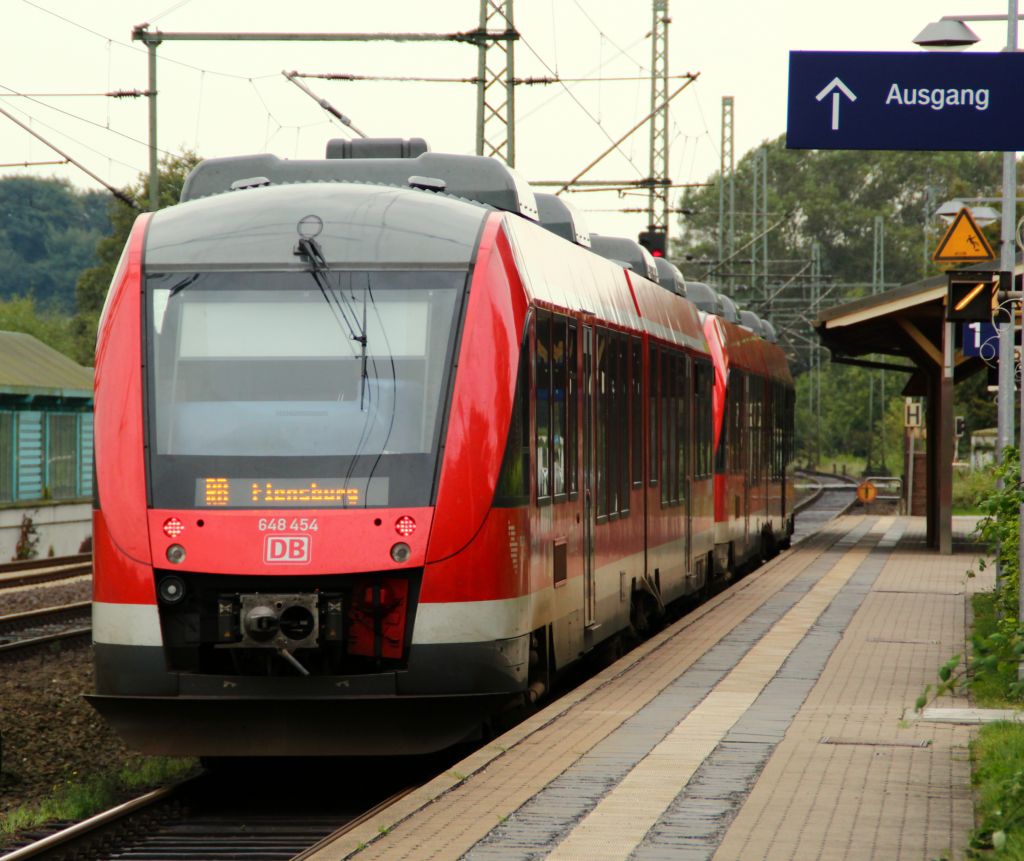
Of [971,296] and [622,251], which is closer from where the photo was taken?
[971,296]

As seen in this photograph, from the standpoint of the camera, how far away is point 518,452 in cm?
967

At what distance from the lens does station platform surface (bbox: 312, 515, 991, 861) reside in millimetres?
6887

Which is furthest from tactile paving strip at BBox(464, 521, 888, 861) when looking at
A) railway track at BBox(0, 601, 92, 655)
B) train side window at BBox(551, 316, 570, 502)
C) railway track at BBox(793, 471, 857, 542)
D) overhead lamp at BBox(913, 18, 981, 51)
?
railway track at BBox(793, 471, 857, 542)

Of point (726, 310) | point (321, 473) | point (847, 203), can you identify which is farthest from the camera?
point (847, 203)

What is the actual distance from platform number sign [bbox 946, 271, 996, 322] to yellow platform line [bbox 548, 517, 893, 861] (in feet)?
9.94

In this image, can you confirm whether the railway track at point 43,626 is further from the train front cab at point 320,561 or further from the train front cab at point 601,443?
the train front cab at point 320,561

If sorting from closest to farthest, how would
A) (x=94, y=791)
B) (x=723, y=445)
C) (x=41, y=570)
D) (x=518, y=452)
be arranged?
(x=518, y=452) < (x=94, y=791) < (x=723, y=445) < (x=41, y=570)

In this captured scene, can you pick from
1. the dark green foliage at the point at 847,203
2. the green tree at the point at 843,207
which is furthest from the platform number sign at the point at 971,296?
the dark green foliage at the point at 847,203

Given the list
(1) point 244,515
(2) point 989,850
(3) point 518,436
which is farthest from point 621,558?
(2) point 989,850

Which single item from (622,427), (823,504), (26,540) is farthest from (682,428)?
(823,504)

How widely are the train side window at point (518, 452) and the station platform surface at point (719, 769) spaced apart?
123cm

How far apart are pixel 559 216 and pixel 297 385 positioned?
3631 mm

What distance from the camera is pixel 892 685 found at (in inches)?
465

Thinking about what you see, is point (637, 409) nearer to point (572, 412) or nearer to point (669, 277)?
point (572, 412)
